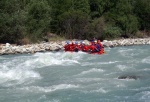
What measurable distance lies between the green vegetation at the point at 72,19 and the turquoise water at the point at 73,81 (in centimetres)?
1173

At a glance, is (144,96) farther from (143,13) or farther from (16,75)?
(143,13)

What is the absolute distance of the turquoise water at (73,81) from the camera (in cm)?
1179

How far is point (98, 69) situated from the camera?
17062 millimetres

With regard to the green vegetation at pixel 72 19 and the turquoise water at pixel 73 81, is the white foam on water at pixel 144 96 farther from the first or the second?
the green vegetation at pixel 72 19

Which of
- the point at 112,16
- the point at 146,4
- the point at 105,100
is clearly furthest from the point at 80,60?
the point at 146,4

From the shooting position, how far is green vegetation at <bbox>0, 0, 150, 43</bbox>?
30.9 metres

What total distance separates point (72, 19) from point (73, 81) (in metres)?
24.8

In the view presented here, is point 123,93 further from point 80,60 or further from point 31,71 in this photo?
point 80,60

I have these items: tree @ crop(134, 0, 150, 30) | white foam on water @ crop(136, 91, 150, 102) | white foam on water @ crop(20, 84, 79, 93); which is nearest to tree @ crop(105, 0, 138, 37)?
tree @ crop(134, 0, 150, 30)

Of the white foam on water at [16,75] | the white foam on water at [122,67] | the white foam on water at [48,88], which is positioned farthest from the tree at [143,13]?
the white foam on water at [48,88]

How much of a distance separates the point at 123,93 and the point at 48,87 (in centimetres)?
318

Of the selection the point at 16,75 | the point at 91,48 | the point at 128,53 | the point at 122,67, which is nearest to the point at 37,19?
the point at 91,48

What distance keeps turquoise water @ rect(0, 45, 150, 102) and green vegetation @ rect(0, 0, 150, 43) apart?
11.7 meters

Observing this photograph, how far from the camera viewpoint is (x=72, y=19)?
38469 mm
